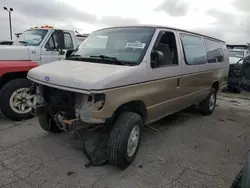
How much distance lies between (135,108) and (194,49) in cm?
226

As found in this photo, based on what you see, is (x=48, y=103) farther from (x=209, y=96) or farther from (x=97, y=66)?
(x=209, y=96)

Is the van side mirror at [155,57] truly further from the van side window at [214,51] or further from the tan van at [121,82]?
the van side window at [214,51]

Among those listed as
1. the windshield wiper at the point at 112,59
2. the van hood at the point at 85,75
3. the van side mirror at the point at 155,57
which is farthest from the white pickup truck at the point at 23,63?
the van side mirror at the point at 155,57

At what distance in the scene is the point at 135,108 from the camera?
3.62 metres

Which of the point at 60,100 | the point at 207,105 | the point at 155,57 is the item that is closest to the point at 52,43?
the point at 60,100

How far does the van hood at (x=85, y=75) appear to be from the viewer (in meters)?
2.90

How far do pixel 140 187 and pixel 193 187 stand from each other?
2.23 ft

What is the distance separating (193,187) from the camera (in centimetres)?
302

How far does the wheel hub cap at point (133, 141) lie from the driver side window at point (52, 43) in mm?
3607

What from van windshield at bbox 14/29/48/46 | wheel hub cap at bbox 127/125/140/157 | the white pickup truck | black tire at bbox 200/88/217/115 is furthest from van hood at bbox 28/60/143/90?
Result: black tire at bbox 200/88/217/115

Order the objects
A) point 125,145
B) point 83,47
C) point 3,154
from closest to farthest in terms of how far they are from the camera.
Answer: point 125,145, point 3,154, point 83,47

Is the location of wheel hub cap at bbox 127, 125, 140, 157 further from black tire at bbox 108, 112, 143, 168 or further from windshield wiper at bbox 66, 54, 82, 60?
windshield wiper at bbox 66, 54, 82, 60

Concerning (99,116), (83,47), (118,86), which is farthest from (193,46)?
(99,116)

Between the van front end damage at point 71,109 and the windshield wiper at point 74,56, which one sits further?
the windshield wiper at point 74,56
